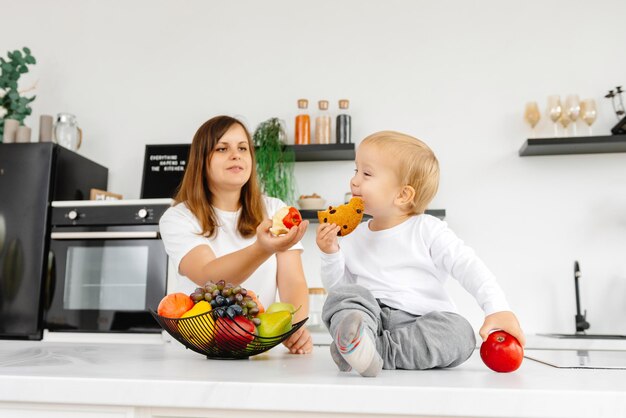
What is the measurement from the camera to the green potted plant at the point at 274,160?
3062mm

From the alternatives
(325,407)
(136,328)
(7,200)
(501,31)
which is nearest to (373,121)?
(501,31)

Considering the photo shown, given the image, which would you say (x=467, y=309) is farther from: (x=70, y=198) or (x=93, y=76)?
(x=93, y=76)

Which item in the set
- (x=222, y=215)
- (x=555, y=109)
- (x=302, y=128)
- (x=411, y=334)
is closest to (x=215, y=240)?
(x=222, y=215)

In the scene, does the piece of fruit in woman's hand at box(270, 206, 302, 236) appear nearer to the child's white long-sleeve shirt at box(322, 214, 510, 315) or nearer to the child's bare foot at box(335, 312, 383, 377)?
the child's white long-sleeve shirt at box(322, 214, 510, 315)

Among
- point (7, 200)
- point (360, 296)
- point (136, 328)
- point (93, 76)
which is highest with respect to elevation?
point (93, 76)

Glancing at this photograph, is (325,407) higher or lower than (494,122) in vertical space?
lower

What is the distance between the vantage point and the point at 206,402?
70cm

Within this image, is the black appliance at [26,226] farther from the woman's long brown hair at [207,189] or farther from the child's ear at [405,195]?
the child's ear at [405,195]

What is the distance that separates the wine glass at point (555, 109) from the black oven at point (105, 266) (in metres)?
2.01

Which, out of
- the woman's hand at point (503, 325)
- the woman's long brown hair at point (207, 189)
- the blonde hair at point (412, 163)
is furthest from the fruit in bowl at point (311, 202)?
the woman's hand at point (503, 325)

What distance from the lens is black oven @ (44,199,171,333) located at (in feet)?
9.43

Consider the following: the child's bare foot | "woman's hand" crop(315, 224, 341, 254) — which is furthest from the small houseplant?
the child's bare foot

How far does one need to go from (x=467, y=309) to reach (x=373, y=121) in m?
1.15

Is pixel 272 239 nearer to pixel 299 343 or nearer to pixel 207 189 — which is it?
pixel 299 343
